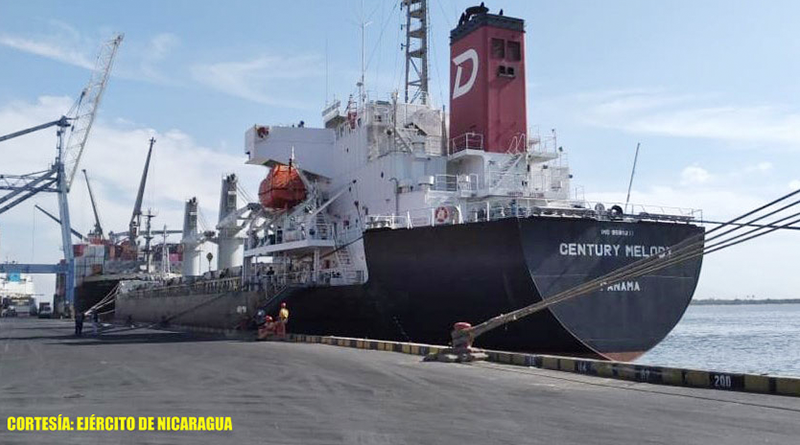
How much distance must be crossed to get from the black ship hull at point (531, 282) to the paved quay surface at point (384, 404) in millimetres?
3230

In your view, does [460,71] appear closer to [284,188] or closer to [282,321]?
[284,188]

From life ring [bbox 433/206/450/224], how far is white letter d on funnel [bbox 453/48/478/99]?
15.6ft

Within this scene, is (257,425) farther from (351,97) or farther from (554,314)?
(351,97)

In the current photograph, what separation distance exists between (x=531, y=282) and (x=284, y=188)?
13.0 meters

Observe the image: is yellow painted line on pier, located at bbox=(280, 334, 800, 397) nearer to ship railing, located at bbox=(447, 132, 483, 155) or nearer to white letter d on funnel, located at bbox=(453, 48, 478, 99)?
ship railing, located at bbox=(447, 132, 483, 155)

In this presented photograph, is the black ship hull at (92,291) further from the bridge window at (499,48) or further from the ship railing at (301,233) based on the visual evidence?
the bridge window at (499,48)

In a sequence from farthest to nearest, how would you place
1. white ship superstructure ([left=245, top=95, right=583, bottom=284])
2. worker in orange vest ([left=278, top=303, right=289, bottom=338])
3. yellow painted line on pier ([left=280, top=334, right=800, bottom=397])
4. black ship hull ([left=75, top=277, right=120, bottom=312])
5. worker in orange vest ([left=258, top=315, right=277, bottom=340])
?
black ship hull ([left=75, top=277, right=120, bottom=312]) → worker in orange vest ([left=258, top=315, right=277, bottom=340]) → worker in orange vest ([left=278, top=303, right=289, bottom=338]) → white ship superstructure ([left=245, top=95, right=583, bottom=284]) → yellow painted line on pier ([left=280, top=334, right=800, bottom=397])

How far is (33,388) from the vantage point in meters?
12.0

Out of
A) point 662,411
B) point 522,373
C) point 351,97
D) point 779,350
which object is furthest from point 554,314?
point 779,350

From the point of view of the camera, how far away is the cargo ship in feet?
59.5

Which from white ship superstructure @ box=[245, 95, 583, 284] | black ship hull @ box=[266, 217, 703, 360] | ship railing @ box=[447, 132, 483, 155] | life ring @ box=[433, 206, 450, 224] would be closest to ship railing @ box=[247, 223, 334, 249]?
white ship superstructure @ box=[245, 95, 583, 284]

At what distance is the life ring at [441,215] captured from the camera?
1970cm

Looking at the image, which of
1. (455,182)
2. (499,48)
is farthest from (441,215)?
(499,48)

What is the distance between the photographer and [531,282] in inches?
689
